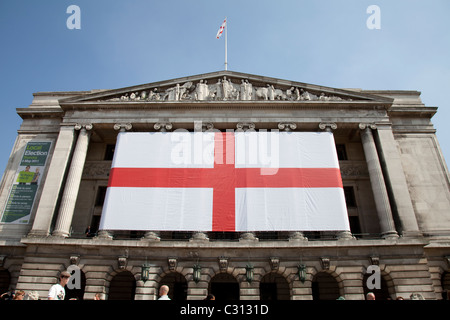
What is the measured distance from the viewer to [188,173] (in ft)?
79.4

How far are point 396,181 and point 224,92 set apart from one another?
1617cm

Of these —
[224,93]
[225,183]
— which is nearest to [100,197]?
[225,183]

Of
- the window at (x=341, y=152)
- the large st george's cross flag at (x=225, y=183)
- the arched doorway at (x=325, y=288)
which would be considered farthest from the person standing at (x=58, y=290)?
the window at (x=341, y=152)

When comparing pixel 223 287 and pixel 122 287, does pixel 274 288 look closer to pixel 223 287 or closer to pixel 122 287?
pixel 223 287

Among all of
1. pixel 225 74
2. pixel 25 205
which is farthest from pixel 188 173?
pixel 25 205

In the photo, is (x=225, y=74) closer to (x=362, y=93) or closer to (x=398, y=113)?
(x=362, y=93)

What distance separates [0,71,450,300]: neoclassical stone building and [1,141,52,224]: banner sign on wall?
3.5 inches

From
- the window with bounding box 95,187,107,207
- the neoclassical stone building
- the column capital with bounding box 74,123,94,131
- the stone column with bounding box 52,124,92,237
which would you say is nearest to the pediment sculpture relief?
the neoclassical stone building

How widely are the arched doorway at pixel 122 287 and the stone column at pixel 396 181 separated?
20.8 metres

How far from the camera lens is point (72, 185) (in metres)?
24.3

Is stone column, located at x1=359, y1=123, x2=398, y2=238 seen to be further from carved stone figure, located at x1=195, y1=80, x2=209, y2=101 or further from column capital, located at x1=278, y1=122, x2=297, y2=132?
carved stone figure, located at x1=195, y1=80, x2=209, y2=101

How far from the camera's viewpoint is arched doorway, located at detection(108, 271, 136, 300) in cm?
2384

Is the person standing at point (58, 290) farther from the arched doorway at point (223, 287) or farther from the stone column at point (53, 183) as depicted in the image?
the arched doorway at point (223, 287)
